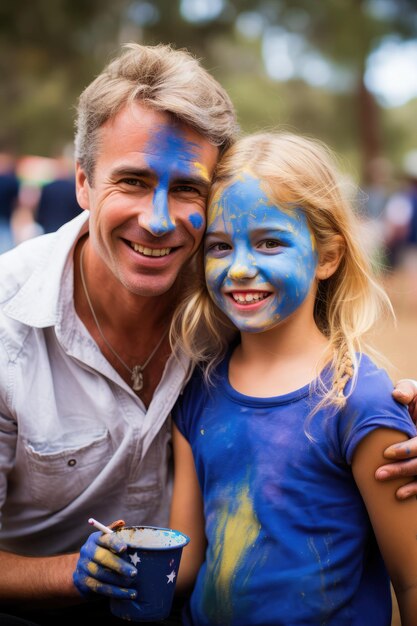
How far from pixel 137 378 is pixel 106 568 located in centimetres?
81

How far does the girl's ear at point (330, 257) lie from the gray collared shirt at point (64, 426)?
22.7 inches

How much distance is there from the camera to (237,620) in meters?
2.43

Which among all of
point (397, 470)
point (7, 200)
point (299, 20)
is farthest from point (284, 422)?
point (299, 20)

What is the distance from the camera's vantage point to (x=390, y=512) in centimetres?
234

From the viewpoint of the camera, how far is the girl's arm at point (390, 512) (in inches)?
91.6

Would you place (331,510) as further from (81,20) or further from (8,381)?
(81,20)

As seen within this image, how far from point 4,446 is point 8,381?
0.24 metres

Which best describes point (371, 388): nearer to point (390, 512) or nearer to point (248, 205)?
point (390, 512)

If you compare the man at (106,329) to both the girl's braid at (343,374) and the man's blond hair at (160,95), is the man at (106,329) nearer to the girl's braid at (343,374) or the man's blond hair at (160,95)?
the man's blond hair at (160,95)

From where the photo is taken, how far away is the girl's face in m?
2.53

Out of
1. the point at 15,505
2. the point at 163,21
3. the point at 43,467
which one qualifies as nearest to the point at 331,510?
the point at 43,467

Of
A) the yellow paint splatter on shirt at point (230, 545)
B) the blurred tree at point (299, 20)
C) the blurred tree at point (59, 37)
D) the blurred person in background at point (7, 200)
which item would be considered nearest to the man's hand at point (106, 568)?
the yellow paint splatter on shirt at point (230, 545)

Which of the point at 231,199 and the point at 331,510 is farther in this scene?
the point at 231,199

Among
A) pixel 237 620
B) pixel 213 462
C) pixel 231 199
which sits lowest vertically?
pixel 237 620
